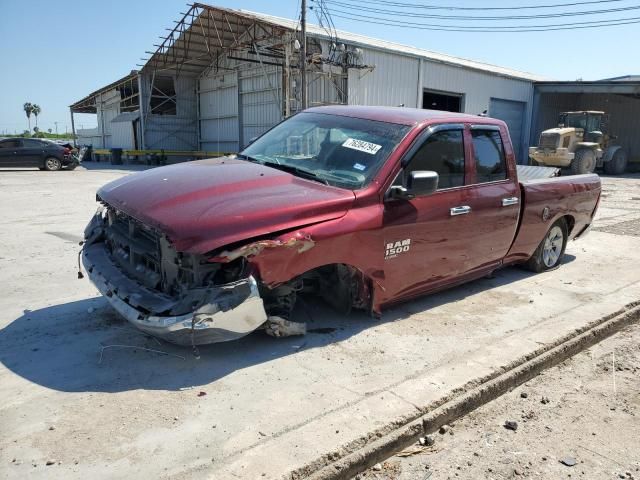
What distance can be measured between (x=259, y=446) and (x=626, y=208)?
13.5m

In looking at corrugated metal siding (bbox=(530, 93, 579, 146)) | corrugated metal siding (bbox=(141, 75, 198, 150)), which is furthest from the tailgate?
corrugated metal siding (bbox=(141, 75, 198, 150))

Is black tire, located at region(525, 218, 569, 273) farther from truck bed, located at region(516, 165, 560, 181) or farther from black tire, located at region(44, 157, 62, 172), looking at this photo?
black tire, located at region(44, 157, 62, 172)

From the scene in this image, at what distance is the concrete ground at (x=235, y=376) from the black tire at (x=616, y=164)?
24.1 m

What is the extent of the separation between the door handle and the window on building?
28.7 meters

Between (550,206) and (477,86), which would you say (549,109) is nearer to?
(477,86)

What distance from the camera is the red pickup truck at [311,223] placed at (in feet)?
10.5

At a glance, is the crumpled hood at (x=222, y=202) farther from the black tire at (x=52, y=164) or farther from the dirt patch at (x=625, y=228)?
the black tire at (x=52, y=164)

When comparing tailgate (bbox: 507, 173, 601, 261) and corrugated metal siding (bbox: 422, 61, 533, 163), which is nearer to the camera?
tailgate (bbox: 507, 173, 601, 261)

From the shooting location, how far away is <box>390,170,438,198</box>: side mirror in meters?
3.88

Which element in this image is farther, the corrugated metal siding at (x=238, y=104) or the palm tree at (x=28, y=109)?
the palm tree at (x=28, y=109)

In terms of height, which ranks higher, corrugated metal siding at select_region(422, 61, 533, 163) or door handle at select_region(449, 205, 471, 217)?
corrugated metal siding at select_region(422, 61, 533, 163)

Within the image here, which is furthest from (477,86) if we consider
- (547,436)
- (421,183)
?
(547,436)

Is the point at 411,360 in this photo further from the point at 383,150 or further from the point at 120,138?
the point at 120,138

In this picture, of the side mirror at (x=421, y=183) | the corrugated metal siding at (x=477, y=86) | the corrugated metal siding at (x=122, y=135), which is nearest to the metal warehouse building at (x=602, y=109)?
the corrugated metal siding at (x=477, y=86)
